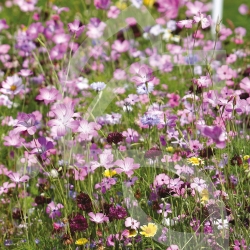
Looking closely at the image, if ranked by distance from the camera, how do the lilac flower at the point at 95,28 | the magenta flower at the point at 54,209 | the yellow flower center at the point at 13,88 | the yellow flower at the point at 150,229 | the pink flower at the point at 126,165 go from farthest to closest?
the lilac flower at the point at 95,28 < the yellow flower center at the point at 13,88 < the magenta flower at the point at 54,209 < the pink flower at the point at 126,165 < the yellow flower at the point at 150,229

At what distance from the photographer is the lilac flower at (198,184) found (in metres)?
1.70

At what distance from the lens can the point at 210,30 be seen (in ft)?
13.5

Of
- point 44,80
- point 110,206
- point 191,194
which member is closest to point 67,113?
point 110,206

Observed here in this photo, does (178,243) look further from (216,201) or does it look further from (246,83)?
(246,83)

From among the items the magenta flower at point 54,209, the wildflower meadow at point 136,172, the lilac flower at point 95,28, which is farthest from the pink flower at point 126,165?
the lilac flower at point 95,28

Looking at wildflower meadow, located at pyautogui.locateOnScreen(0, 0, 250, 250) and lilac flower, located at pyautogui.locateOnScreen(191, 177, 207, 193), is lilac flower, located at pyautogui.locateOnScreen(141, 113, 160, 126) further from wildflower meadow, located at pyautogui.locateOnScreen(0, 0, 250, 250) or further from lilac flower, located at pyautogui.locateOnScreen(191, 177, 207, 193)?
lilac flower, located at pyautogui.locateOnScreen(191, 177, 207, 193)

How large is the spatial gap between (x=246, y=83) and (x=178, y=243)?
638 millimetres

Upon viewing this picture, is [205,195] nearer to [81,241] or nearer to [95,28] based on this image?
[81,241]

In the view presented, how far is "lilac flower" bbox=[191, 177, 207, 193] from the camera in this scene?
5.57 feet

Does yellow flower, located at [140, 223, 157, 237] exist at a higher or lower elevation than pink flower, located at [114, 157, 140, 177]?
lower

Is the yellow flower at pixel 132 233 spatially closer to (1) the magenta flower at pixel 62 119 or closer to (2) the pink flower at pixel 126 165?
(2) the pink flower at pixel 126 165

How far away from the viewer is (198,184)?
5.67 feet

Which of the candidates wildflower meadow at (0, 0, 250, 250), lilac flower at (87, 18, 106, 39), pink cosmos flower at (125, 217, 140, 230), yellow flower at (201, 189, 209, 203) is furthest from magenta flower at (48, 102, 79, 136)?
lilac flower at (87, 18, 106, 39)

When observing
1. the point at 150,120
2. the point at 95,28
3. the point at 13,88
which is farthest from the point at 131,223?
the point at 95,28
